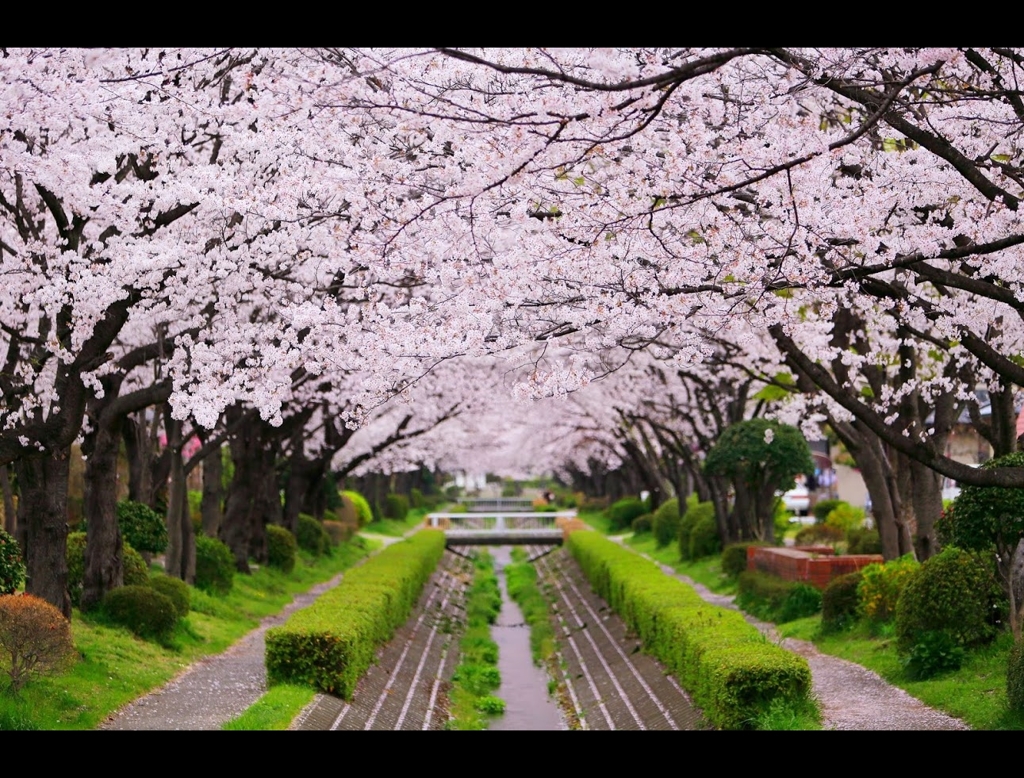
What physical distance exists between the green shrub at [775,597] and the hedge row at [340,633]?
6114 mm

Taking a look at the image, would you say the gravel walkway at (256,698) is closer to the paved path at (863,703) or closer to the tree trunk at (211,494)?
the paved path at (863,703)

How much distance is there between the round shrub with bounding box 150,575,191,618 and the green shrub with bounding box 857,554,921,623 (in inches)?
370

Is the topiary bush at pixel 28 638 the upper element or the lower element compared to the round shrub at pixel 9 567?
lower

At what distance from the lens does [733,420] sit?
25.0m

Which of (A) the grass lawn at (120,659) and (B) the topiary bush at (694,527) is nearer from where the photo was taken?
(A) the grass lawn at (120,659)

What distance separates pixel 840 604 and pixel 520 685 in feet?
20.2

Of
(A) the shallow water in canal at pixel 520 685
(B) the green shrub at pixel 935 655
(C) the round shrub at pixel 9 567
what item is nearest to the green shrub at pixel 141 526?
(C) the round shrub at pixel 9 567

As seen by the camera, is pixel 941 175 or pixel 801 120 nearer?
pixel 801 120

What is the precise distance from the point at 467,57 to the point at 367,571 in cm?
1695

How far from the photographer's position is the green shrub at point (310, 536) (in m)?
30.8

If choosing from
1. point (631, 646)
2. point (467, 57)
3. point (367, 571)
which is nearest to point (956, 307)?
point (467, 57)

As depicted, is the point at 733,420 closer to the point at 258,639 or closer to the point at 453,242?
the point at 258,639

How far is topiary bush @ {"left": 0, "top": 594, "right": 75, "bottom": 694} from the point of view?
34.6ft

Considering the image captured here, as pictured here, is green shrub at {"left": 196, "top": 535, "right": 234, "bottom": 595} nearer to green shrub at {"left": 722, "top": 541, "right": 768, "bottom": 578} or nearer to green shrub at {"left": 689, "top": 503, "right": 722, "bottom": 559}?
green shrub at {"left": 722, "top": 541, "right": 768, "bottom": 578}
